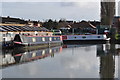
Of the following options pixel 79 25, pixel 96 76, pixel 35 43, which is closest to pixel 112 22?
pixel 79 25

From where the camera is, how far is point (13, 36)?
2139 centimetres

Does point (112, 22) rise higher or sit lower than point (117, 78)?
higher

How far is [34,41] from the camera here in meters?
Answer: 22.4

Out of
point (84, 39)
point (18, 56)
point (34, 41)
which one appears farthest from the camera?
point (84, 39)

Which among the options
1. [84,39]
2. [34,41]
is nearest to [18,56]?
[34,41]

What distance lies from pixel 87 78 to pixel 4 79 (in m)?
2.73

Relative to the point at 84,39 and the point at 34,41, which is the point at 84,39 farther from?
the point at 34,41

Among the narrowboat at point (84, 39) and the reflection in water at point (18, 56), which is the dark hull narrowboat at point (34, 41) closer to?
the reflection in water at point (18, 56)

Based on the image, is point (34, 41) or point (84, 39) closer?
point (34, 41)

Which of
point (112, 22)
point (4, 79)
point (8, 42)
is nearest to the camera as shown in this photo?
point (4, 79)

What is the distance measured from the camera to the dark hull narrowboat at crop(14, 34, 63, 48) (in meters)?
20.2

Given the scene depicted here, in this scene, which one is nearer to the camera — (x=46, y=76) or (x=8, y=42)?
(x=46, y=76)

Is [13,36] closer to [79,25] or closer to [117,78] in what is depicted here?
[117,78]

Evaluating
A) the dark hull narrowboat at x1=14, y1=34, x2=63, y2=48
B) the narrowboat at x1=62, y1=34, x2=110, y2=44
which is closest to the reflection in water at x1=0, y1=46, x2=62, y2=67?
the dark hull narrowboat at x1=14, y1=34, x2=63, y2=48
